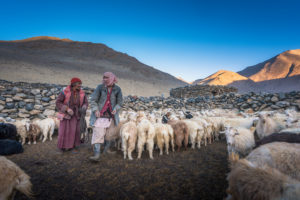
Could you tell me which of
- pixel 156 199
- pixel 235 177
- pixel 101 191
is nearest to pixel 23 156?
pixel 101 191

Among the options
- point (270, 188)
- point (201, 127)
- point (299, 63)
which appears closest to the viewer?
point (270, 188)

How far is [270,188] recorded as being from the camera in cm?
131

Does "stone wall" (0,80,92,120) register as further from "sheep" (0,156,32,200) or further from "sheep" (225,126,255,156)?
"sheep" (225,126,255,156)

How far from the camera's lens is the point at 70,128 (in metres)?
4.48

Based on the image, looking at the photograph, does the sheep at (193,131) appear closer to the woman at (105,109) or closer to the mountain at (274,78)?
the woman at (105,109)

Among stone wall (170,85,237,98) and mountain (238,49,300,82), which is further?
mountain (238,49,300,82)

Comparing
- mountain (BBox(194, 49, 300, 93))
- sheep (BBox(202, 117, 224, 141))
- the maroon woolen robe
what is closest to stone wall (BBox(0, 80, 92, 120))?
the maroon woolen robe

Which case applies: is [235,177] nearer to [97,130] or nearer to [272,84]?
[97,130]

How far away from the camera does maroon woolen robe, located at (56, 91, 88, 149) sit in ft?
14.3

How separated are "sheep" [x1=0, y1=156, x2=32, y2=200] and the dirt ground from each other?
2.48 ft

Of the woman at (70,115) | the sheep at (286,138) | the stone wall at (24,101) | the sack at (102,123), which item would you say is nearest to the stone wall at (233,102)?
the stone wall at (24,101)

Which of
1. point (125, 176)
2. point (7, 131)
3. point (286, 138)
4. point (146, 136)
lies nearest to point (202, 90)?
point (146, 136)

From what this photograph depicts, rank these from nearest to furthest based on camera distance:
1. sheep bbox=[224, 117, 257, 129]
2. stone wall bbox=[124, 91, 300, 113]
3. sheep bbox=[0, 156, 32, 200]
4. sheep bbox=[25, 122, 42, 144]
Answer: sheep bbox=[0, 156, 32, 200]
sheep bbox=[25, 122, 42, 144]
sheep bbox=[224, 117, 257, 129]
stone wall bbox=[124, 91, 300, 113]

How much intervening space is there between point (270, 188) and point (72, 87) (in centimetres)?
475
